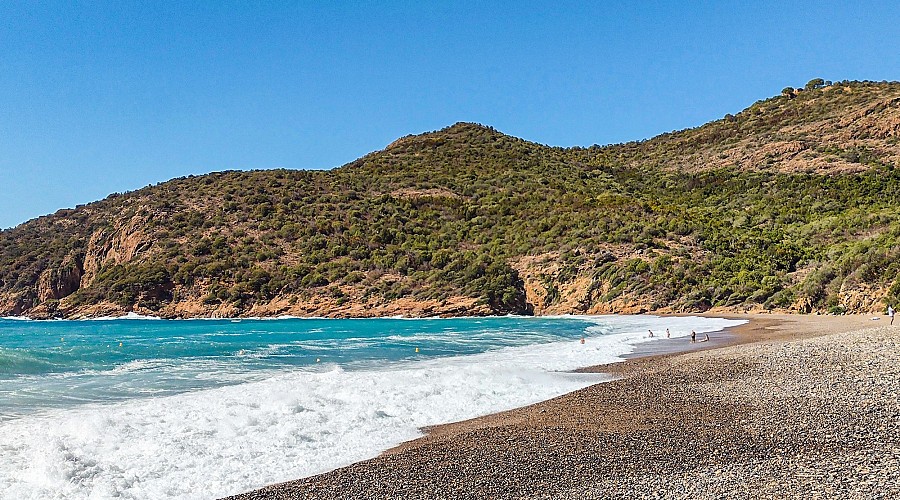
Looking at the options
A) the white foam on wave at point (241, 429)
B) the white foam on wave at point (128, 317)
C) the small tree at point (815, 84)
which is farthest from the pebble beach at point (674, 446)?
the small tree at point (815, 84)

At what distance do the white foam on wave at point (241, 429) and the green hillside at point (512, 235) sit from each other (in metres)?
28.3

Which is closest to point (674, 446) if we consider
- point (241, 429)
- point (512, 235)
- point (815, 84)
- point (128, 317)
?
point (241, 429)

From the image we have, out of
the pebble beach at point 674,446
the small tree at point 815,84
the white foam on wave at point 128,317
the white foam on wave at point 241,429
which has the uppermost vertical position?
the small tree at point 815,84

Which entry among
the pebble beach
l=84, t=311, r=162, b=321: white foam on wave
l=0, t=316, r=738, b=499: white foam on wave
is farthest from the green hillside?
l=0, t=316, r=738, b=499: white foam on wave

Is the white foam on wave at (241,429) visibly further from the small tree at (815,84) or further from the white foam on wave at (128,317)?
the small tree at (815,84)

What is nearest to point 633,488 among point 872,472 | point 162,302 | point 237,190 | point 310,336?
point 872,472

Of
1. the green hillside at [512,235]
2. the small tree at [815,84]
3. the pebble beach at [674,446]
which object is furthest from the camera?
the small tree at [815,84]

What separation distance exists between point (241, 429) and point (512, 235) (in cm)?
5304

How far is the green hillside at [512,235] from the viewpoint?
48.6 meters

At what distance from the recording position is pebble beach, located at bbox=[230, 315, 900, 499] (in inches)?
274

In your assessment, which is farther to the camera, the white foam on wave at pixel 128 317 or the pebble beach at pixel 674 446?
the white foam on wave at pixel 128 317

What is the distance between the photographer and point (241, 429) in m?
10.5

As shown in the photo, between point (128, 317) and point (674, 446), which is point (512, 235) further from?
point (674, 446)

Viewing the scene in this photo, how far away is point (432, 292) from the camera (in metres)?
55.3
